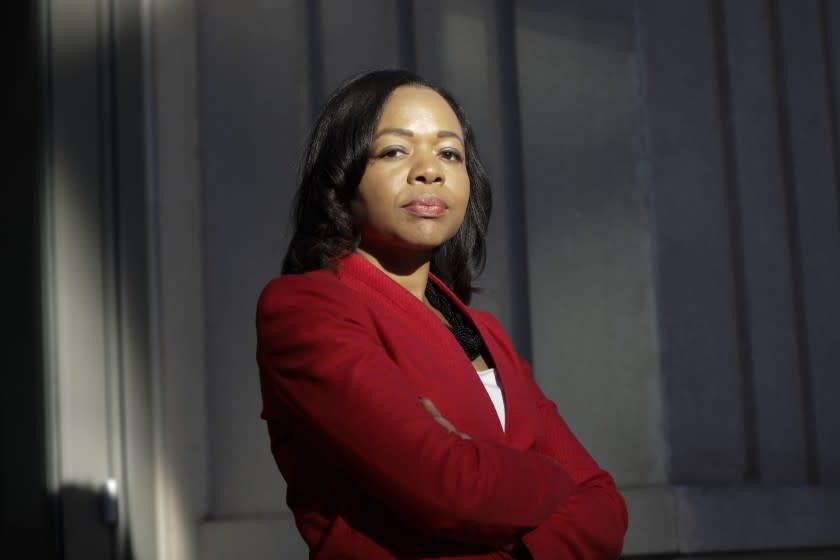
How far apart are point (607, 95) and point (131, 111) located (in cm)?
127

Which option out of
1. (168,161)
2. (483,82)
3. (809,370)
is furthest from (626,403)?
(168,161)

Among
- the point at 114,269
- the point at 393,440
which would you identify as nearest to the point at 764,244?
the point at 114,269

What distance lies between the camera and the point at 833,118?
12.6 ft

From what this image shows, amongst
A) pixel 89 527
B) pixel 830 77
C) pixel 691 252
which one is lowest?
pixel 89 527

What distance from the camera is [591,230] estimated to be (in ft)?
11.2

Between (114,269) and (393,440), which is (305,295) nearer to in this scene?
(393,440)

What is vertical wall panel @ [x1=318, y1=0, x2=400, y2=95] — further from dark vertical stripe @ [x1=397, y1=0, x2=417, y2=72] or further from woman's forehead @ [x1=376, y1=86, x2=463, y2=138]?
woman's forehead @ [x1=376, y1=86, x2=463, y2=138]

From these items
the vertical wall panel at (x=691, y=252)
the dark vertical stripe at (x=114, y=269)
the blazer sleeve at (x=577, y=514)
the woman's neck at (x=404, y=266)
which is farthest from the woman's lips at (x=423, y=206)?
the vertical wall panel at (x=691, y=252)

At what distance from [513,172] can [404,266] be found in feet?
4.57

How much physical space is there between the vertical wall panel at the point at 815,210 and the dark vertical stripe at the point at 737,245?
0.71ft

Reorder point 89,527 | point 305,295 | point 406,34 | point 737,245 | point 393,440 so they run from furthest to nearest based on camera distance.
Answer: point 737,245, point 406,34, point 89,527, point 305,295, point 393,440

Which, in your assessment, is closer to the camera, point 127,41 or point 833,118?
point 127,41

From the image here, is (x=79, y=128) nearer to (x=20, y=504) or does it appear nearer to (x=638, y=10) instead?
(x=20, y=504)

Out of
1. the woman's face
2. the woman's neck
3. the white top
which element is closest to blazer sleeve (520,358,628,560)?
the white top
